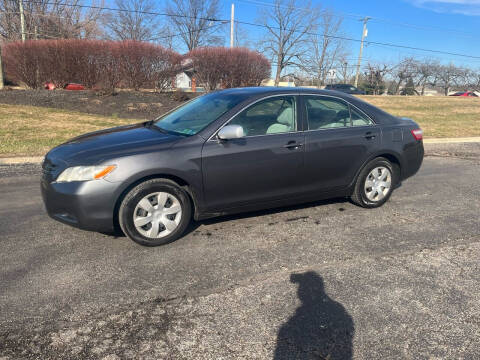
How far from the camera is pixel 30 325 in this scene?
2.49 m

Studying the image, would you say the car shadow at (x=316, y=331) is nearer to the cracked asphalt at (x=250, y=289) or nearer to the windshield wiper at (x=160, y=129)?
the cracked asphalt at (x=250, y=289)

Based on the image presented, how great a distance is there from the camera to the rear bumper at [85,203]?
3.36 metres

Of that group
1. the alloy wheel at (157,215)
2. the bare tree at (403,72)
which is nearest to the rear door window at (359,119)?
the alloy wheel at (157,215)

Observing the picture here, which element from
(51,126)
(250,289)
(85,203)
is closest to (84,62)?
(51,126)

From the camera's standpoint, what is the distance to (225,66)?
1858 cm

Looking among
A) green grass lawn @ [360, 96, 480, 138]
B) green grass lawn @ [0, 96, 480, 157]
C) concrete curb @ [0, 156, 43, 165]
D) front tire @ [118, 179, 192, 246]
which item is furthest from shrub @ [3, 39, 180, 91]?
→ front tire @ [118, 179, 192, 246]

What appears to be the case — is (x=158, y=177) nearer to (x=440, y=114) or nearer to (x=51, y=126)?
(x=51, y=126)

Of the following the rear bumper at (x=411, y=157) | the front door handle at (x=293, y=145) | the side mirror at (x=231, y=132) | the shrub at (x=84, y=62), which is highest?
the shrub at (x=84, y=62)

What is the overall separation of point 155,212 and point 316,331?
1930 mm

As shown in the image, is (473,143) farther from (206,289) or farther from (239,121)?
(206,289)

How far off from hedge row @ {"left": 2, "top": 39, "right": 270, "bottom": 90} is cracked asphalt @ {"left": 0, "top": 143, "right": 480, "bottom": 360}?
13.9 metres

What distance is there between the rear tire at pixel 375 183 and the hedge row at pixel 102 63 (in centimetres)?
1489

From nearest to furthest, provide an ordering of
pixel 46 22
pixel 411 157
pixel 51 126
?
1. pixel 411 157
2. pixel 51 126
3. pixel 46 22

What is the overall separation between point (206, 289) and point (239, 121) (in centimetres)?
188
